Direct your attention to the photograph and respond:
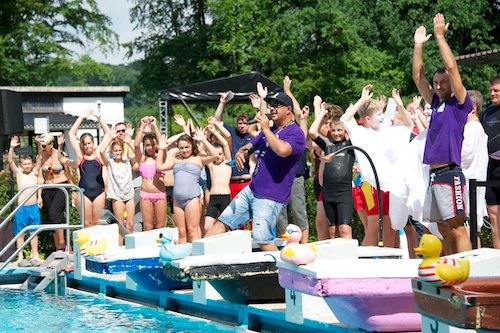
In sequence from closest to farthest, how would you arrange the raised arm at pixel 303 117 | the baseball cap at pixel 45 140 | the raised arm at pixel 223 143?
the raised arm at pixel 303 117
the raised arm at pixel 223 143
the baseball cap at pixel 45 140

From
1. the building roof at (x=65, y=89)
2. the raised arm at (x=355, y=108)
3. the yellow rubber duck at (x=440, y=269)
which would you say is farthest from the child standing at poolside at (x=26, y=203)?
the building roof at (x=65, y=89)

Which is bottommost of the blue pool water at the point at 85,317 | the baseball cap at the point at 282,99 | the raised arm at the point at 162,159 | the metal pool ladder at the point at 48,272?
the blue pool water at the point at 85,317

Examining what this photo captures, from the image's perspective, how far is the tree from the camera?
4447 centimetres

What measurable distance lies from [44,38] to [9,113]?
1351 inches

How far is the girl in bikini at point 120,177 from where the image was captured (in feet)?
42.5

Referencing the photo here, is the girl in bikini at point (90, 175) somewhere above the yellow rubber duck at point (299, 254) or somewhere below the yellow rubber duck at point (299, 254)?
above

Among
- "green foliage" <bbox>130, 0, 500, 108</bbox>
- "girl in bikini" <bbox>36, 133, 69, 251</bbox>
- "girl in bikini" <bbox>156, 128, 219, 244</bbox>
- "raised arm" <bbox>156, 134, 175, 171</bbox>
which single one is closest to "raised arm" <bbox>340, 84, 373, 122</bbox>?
"girl in bikini" <bbox>156, 128, 219, 244</bbox>

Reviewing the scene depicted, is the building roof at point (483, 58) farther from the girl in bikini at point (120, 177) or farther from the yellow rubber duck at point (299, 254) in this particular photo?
the yellow rubber duck at point (299, 254)

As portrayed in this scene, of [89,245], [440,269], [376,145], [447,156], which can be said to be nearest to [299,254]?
[447,156]

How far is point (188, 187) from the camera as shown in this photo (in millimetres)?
11688

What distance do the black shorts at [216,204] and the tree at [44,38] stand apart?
108ft

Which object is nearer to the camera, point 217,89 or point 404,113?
point 404,113

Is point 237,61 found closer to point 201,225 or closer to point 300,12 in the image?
point 300,12

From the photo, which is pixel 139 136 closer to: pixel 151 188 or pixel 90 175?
pixel 151 188
